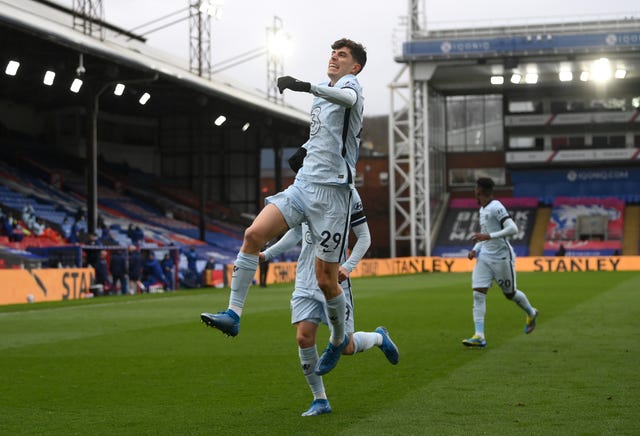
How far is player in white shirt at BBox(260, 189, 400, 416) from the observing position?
25.1 ft

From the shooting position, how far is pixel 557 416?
7.20m

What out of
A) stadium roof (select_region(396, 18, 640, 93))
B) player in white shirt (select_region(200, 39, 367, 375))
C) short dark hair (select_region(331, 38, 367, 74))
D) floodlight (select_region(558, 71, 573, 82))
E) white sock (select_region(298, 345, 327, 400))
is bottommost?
white sock (select_region(298, 345, 327, 400))

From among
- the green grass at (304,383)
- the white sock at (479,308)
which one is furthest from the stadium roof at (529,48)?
the white sock at (479,308)

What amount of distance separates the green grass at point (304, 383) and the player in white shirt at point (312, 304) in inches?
11.4

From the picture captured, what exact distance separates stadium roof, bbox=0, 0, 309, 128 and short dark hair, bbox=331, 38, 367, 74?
77.3ft

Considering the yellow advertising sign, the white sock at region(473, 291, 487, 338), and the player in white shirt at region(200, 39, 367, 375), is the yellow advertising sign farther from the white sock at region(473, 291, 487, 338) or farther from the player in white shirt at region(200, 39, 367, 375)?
the player in white shirt at region(200, 39, 367, 375)

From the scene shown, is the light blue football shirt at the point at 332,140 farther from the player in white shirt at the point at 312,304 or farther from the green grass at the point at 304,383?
the green grass at the point at 304,383

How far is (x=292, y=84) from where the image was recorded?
21.7ft

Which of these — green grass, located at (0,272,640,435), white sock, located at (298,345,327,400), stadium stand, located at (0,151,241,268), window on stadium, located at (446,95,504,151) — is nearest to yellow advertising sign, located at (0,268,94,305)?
stadium stand, located at (0,151,241,268)

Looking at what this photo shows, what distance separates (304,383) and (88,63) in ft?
95.5

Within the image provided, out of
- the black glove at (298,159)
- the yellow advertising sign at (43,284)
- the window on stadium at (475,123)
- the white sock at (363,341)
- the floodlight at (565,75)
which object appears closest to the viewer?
the black glove at (298,159)

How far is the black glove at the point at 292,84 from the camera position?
6629mm

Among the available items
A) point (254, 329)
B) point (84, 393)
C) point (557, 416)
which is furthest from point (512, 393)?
point (254, 329)

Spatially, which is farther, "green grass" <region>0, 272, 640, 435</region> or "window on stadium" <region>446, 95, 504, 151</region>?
"window on stadium" <region>446, 95, 504, 151</region>
